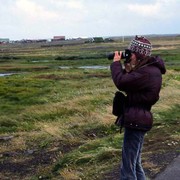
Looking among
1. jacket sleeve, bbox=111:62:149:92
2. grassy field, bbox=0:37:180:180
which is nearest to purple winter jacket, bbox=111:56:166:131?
jacket sleeve, bbox=111:62:149:92

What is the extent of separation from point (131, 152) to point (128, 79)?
2.88 feet

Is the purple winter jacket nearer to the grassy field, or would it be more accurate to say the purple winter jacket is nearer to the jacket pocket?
the jacket pocket

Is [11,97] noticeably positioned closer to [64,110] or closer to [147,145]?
[64,110]

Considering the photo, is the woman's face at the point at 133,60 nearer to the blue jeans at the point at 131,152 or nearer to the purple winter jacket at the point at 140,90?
the purple winter jacket at the point at 140,90

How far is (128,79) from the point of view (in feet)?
14.2

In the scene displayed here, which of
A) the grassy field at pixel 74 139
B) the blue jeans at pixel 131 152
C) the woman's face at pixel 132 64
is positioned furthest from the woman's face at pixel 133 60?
the grassy field at pixel 74 139

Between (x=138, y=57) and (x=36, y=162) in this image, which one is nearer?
(x=138, y=57)

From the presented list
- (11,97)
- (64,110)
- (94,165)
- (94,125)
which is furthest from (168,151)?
(11,97)

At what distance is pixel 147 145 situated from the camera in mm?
9016

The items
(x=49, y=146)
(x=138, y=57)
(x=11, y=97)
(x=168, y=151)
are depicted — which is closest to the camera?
(x=138, y=57)

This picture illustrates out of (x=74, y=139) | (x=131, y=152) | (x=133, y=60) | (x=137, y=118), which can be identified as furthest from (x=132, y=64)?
(x=74, y=139)

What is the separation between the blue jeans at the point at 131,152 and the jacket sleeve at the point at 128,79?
49 centimetres

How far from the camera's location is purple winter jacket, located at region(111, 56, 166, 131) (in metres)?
4.37

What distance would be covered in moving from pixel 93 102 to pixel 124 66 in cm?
1310
